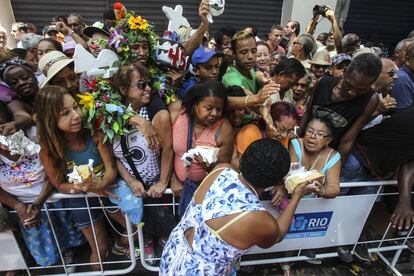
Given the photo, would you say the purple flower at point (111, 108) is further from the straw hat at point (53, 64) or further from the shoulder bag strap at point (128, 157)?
the straw hat at point (53, 64)

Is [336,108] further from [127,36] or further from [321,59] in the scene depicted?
[127,36]

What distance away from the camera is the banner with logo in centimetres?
249

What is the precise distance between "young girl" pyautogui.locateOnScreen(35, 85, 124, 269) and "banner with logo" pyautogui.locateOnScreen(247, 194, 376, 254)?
4.57 ft

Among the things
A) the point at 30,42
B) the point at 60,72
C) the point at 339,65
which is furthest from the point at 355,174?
the point at 30,42

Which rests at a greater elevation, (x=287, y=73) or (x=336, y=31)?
(x=336, y=31)

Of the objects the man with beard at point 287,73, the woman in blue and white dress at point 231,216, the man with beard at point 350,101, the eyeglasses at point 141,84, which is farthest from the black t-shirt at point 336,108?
the eyeglasses at point 141,84

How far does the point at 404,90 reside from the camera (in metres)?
2.78

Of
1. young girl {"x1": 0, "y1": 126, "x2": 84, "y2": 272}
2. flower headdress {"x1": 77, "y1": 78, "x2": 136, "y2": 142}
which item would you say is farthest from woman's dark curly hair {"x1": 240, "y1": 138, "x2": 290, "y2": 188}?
young girl {"x1": 0, "y1": 126, "x2": 84, "y2": 272}

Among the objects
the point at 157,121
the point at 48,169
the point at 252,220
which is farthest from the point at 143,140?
the point at 252,220

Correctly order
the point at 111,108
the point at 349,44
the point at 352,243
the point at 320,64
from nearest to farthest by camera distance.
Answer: the point at 111,108 → the point at 352,243 → the point at 320,64 → the point at 349,44

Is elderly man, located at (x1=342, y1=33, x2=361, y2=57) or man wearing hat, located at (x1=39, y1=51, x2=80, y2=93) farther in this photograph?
elderly man, located at (x1=342, y1=33, x2=361, y2=57)

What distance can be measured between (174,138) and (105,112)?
570 mm

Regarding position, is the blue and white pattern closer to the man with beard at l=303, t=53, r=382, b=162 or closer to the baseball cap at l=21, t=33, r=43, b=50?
the man with beard at l=303, t=53, r=382, b=162

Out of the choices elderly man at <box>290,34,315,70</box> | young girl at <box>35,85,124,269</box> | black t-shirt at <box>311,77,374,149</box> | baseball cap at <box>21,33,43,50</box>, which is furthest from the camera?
elderly man at <box>290,34,315,70</box>
